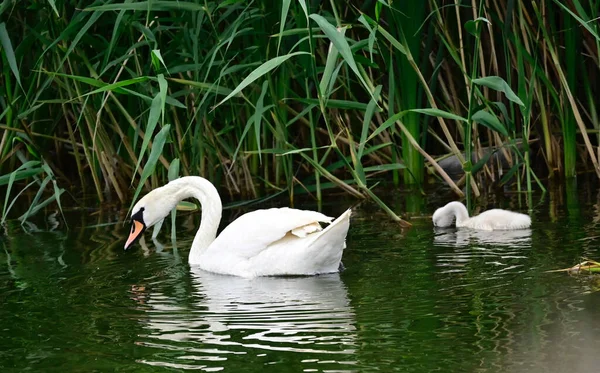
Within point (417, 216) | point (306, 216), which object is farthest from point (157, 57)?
point (417, 216)

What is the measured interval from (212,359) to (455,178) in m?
5.86

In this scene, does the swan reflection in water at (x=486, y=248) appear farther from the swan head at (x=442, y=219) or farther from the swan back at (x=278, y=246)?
the swan back at (x=278, y=246)

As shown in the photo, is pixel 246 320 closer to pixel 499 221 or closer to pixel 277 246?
pixel 277 246

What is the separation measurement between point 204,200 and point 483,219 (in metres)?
1.80

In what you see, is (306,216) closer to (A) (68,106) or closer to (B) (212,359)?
(B) (212,359)

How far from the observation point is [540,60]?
9633 millimetres

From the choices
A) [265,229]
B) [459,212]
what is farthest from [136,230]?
[459,212]

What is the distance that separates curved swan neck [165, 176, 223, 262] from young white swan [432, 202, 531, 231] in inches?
58.6

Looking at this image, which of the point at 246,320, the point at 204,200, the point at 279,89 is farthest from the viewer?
the point at 279,89

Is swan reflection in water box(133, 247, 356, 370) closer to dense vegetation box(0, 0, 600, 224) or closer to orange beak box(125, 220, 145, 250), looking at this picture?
orange beak box(125, 220, 145, 250)

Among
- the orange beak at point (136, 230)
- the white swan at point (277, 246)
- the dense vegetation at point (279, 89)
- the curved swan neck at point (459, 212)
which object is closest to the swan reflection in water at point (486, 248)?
the curved swan neck at point (459, 212)

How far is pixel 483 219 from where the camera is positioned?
25.5 feet

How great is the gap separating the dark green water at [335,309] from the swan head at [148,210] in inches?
7.7

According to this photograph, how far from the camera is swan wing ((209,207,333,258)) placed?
650cm
